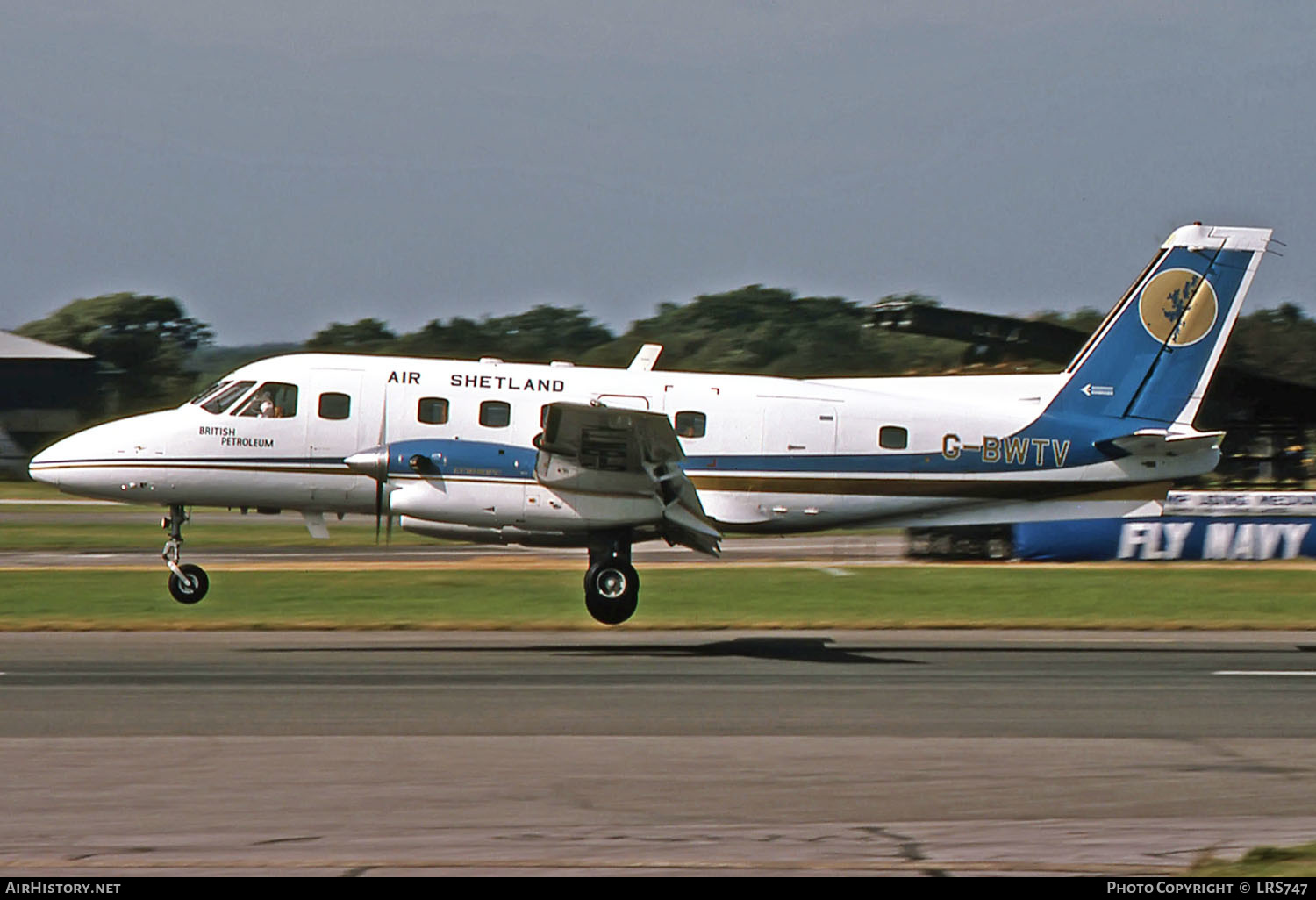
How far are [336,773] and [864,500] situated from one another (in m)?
9.28

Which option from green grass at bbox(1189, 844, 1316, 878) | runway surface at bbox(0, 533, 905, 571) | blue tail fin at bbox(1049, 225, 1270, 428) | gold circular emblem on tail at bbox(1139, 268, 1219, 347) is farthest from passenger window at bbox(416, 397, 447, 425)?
green grass at bbox(1189, 844, 1316, 878)

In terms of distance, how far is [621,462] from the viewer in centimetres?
1630

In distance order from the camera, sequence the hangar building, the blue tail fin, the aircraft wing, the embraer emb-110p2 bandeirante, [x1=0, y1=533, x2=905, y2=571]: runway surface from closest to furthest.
Answer: the aircraft wing, the embraer emb-110p2 bandeirante, the blue tail fin, [x1=0, y1=533, x2=905, y2=571]: runway surface, the hangar building

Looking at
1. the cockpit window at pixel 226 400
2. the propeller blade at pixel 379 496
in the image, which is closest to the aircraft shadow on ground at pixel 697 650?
the propeller blade at pixel 379 496

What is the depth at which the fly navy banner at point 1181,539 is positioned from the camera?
26.9m

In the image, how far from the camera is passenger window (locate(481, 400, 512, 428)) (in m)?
16.7

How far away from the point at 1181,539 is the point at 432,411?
16.1m

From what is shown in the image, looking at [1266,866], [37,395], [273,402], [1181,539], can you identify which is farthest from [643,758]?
[37,395]

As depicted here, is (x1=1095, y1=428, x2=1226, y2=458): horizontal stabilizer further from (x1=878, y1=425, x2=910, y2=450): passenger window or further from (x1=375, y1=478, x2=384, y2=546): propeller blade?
(x1=375, y1=478, x2=384, y2=546): propeller blade

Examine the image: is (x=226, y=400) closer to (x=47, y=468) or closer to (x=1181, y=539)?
(x=47, y=468)

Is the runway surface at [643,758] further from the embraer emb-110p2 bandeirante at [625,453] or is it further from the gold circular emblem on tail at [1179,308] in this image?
the gold circular emblem on tail at [1179,308]

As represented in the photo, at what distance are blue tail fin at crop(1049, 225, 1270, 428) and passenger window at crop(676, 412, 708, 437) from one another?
4440mm

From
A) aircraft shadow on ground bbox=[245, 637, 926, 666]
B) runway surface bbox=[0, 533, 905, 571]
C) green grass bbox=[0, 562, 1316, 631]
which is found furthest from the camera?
runway surface bbox=[0, 533, 905, 571]
